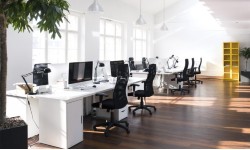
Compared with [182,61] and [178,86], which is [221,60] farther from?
[178,86]

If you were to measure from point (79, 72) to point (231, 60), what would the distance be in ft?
32.8

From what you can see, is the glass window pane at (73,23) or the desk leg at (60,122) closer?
the desk leg at (60,122)

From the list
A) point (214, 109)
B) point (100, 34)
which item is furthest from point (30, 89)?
point (100, 34)

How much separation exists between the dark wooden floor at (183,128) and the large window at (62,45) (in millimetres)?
2625

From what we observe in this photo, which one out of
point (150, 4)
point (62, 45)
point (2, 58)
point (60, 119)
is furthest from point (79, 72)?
point (150, 4)

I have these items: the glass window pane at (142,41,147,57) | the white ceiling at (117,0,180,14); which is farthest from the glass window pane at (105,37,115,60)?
the glass window pane at (142,41,147,57)

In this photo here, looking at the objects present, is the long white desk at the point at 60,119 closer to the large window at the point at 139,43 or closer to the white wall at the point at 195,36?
the large window at the point at 139,43

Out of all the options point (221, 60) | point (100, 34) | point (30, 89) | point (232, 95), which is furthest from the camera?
point (221, 60)

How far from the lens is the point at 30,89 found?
3.86 meters

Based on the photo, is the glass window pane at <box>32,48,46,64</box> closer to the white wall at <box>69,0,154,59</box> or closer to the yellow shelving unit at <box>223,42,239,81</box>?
the white wall at <box>69,0,154,59</box>

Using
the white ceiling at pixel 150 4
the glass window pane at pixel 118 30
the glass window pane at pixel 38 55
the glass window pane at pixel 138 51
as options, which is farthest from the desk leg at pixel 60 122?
the glass window pane at pixel 138 51

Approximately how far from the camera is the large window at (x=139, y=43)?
12.0 m

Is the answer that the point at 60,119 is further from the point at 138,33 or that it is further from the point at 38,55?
the point at 138,33

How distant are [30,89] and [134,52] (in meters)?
8.41
